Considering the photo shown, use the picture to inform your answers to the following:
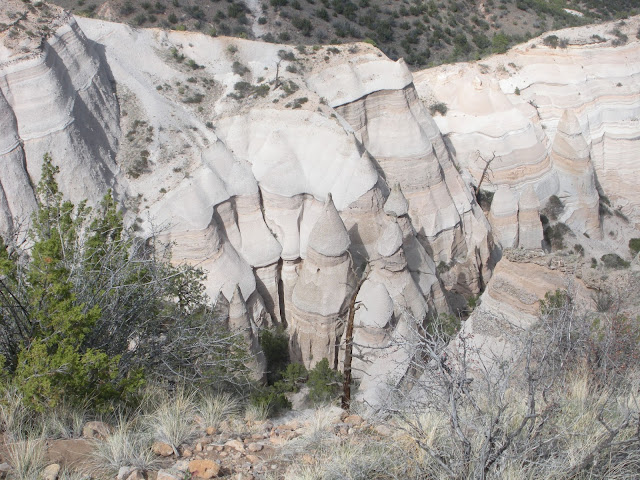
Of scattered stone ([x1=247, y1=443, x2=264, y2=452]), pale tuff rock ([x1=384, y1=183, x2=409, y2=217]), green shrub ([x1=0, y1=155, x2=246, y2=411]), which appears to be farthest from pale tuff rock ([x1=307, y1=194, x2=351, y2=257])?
scattered stone ([x1=247, y1=443, x2=264, y2=452])

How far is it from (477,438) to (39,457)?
4.33m

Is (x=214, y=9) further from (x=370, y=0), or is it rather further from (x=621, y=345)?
(x=621, y=345)

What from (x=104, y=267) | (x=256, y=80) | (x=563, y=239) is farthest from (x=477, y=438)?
(x=563, y=239)

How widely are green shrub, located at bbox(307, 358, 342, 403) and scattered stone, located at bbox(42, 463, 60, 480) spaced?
30.3 ft

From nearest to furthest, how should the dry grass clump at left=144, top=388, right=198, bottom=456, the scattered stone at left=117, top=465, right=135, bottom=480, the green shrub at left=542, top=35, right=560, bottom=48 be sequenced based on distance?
the scattered stone at left=117, top=465, right=135, bottom=480 → the dry grass clump at left=144, top=388, right=198, bottom=456 → the green shrub at left=542, top=35, right=560, bottom=48

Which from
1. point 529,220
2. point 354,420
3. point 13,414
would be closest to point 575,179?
point 529,220

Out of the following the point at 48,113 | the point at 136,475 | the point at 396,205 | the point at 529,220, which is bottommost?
the point at 529,220

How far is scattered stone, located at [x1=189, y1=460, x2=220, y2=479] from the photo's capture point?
6.07 meters

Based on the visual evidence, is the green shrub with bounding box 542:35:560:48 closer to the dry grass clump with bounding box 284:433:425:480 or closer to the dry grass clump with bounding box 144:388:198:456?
the dry grass clump with bounding box 144:388:198:456

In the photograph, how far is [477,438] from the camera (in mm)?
5867

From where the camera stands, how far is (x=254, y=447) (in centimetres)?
693

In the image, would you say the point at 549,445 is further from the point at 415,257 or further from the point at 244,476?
the point at 415,257

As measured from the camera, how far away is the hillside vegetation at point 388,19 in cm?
4041

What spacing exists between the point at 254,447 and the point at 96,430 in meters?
1.82
